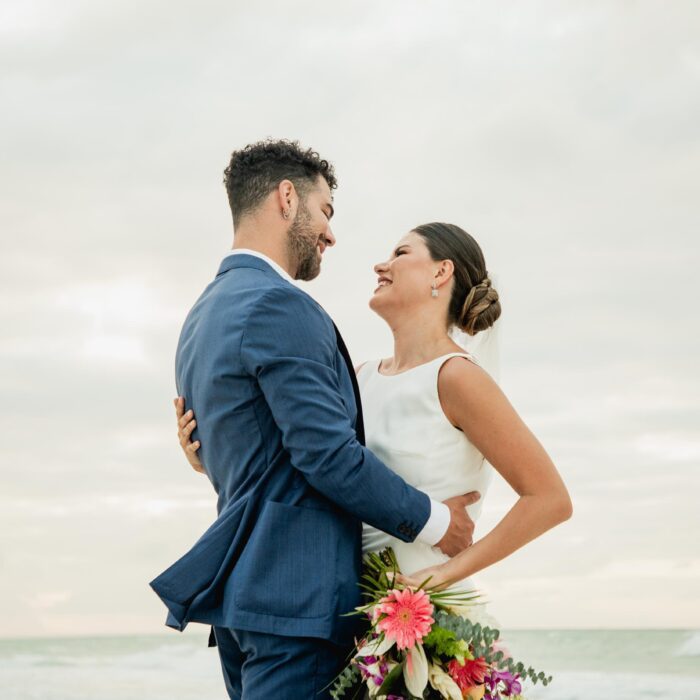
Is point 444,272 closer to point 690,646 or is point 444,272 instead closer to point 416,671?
point 416,671

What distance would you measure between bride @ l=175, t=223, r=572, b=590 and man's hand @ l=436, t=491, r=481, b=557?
3cm

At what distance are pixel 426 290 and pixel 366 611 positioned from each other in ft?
4.05

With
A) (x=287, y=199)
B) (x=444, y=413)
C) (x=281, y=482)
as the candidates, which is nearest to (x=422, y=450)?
(x=444, y=413)

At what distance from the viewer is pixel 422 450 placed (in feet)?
11.1

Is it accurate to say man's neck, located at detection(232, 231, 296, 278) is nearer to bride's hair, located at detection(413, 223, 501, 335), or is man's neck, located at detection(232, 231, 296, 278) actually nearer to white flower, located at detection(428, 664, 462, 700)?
bride's hair, located at detection(413, 223, 501, 335)

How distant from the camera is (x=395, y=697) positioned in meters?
2.96

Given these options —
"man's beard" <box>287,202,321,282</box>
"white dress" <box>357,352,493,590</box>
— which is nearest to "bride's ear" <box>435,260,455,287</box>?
"white dress" <box>357,352,493,590</box>

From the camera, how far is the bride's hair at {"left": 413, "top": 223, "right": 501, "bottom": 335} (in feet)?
12.3

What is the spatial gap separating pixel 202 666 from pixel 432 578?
56.3 ft

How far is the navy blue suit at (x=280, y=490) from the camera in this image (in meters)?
2.91

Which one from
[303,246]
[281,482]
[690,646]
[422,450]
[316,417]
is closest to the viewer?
[316,417]

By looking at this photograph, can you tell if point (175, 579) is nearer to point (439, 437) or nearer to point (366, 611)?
point (366, 611)

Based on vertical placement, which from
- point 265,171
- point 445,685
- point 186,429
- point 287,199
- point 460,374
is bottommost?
point 445,685

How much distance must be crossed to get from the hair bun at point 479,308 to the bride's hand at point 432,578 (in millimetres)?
993
